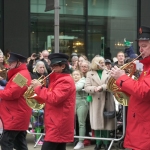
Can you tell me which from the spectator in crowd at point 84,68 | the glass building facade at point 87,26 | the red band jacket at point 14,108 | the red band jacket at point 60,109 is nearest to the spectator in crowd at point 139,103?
the red band jacket at point 60,109

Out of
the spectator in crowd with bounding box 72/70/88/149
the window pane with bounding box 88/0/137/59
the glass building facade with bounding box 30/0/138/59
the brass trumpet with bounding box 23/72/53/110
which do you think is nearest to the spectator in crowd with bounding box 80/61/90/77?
the spectator in crowd with bounding box 72/70/88/149

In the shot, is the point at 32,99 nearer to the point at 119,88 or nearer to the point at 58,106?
the point at 58,106

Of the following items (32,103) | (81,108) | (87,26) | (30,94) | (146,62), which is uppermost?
(87,26)

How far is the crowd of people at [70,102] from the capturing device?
4301 millimetres

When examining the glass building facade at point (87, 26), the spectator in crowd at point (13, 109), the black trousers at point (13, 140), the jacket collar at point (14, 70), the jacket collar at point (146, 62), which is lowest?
the black trousers at point (13, 140)

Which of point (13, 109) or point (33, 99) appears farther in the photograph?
point (13, 109)

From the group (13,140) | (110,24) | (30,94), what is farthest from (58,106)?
(110,24)

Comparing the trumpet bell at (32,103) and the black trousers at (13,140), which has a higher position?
the trumpet bell at (32,103)

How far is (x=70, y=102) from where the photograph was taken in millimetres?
5535

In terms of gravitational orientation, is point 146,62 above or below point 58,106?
above

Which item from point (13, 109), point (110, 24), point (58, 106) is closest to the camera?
point (58, 106)

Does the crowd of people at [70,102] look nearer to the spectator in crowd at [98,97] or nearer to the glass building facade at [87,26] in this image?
the spectator in crowd at [98,97]

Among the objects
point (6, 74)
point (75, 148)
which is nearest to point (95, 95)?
point (75, 148)

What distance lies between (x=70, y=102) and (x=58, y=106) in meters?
0.18
